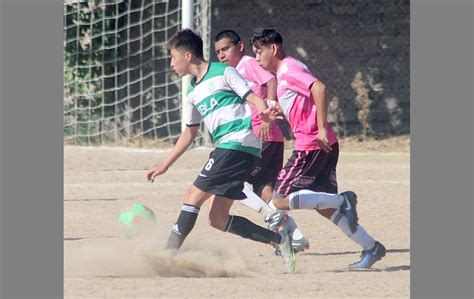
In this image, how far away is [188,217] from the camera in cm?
810

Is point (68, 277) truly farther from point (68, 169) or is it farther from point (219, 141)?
point (68, 169)

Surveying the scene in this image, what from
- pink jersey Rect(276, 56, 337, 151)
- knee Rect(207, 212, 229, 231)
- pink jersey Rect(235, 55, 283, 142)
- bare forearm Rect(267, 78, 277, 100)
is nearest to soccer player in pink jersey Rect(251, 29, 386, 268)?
pink jersey Rect(276, 56, 337, 151)

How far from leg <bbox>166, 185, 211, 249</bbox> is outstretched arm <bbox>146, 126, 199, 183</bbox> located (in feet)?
1.14

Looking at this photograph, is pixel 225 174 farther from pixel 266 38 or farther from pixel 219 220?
pixel 266 38

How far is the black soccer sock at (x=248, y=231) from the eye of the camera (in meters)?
8.30

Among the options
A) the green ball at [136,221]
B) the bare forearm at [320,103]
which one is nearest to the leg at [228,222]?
the green ball at [136,221]

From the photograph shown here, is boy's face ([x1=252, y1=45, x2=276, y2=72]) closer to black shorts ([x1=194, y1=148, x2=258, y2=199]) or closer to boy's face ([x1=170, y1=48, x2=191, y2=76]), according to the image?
boy's face ([x1=170, y1=48, x2=191, y2=76])

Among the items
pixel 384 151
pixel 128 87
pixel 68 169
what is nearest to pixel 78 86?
pixel 128 87

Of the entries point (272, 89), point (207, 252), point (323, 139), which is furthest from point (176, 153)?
point (272, 89)

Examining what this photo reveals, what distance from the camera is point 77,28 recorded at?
59.6 ft

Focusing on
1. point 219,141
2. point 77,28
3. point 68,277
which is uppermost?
point 77,28

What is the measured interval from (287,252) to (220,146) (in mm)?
866

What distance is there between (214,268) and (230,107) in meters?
1.09

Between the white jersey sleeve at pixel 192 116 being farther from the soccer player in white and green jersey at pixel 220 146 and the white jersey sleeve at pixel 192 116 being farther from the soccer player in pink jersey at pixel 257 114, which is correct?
the soccer player in pink jersey at pixel 257 114
